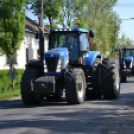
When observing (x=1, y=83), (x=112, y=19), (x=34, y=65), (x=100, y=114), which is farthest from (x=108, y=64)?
(x=112, y=19)

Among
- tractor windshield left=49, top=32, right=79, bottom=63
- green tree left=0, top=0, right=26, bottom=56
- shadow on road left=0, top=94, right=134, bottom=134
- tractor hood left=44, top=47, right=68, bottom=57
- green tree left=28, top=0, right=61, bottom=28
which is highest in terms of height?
green tree left=28, top=0, right=61, bottom=28

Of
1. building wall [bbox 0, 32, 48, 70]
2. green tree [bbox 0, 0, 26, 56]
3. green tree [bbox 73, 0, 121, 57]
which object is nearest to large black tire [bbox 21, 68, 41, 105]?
green tree [bbox 0, 0, 26, 56]

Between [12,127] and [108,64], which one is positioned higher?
[108,64]

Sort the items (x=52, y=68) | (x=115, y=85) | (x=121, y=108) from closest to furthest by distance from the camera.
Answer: (x=121, y=108), (x=52, y=68), (x=115, y=85)

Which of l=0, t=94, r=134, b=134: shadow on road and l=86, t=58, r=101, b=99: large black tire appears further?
l=86, t=58, r=101, b=99: large black tire

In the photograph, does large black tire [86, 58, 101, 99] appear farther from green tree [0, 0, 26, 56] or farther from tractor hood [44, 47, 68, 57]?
green tree [0, 0, 26, 56]

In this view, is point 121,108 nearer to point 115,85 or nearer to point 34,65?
point 115,85

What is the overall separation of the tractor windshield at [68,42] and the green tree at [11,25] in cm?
535

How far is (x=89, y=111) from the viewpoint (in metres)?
10.8

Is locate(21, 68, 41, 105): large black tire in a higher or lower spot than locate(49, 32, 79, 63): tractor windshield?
lower

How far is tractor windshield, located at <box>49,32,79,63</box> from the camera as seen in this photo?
45.2 ft

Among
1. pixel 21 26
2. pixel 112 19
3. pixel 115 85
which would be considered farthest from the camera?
pixel 112 19

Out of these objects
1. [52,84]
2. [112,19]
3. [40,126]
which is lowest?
[40,126]

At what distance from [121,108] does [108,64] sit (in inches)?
116
